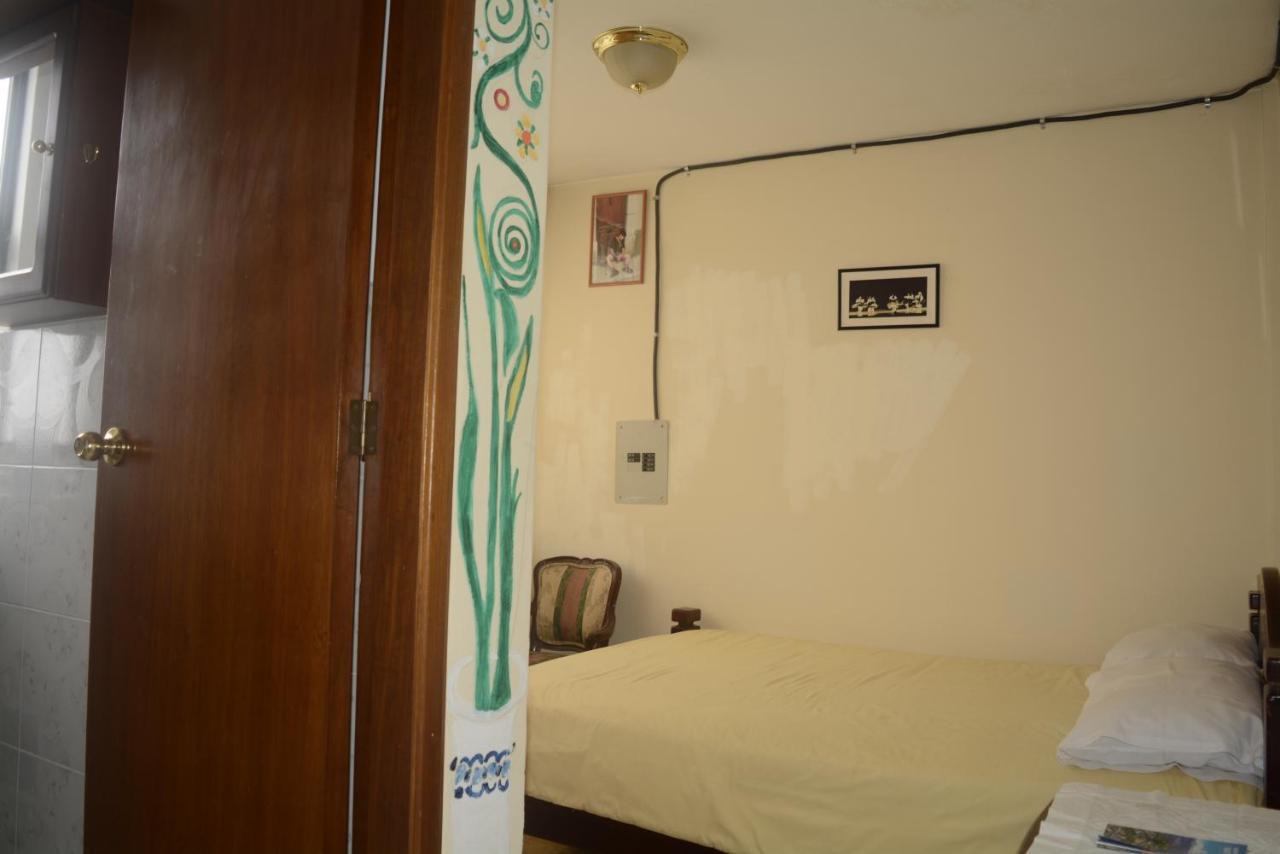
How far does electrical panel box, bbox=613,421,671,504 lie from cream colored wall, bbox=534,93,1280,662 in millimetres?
73

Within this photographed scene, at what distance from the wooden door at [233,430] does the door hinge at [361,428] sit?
0.6 inches

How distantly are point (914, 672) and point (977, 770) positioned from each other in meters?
1.13

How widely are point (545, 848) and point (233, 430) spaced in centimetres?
224

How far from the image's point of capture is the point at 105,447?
1551mm

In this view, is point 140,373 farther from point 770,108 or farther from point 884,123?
point 884,123

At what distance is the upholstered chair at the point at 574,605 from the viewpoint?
4.32 m

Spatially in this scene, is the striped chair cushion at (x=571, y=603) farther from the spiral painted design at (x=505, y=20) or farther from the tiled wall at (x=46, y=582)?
the spiral painted design at (x=505, y=20)

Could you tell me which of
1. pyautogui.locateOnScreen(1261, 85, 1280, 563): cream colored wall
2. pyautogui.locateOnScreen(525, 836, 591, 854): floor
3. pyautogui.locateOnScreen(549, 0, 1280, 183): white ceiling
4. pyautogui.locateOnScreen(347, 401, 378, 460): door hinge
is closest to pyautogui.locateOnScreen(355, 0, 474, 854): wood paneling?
Result: pyautogui.locateOnScreen(347, 401, 378, 460): door hinge

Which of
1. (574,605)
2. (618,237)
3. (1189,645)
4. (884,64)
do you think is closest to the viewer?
(1189,645)

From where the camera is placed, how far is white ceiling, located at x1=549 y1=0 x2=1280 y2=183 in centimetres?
295

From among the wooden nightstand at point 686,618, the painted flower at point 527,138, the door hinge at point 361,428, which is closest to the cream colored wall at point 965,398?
the wooden nightstand at point 686,618

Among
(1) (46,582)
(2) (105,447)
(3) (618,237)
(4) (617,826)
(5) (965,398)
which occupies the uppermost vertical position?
(3) (618,237)

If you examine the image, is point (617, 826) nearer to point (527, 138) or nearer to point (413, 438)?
point (413, 438)

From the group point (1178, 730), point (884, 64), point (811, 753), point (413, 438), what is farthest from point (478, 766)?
point (884, 64)
